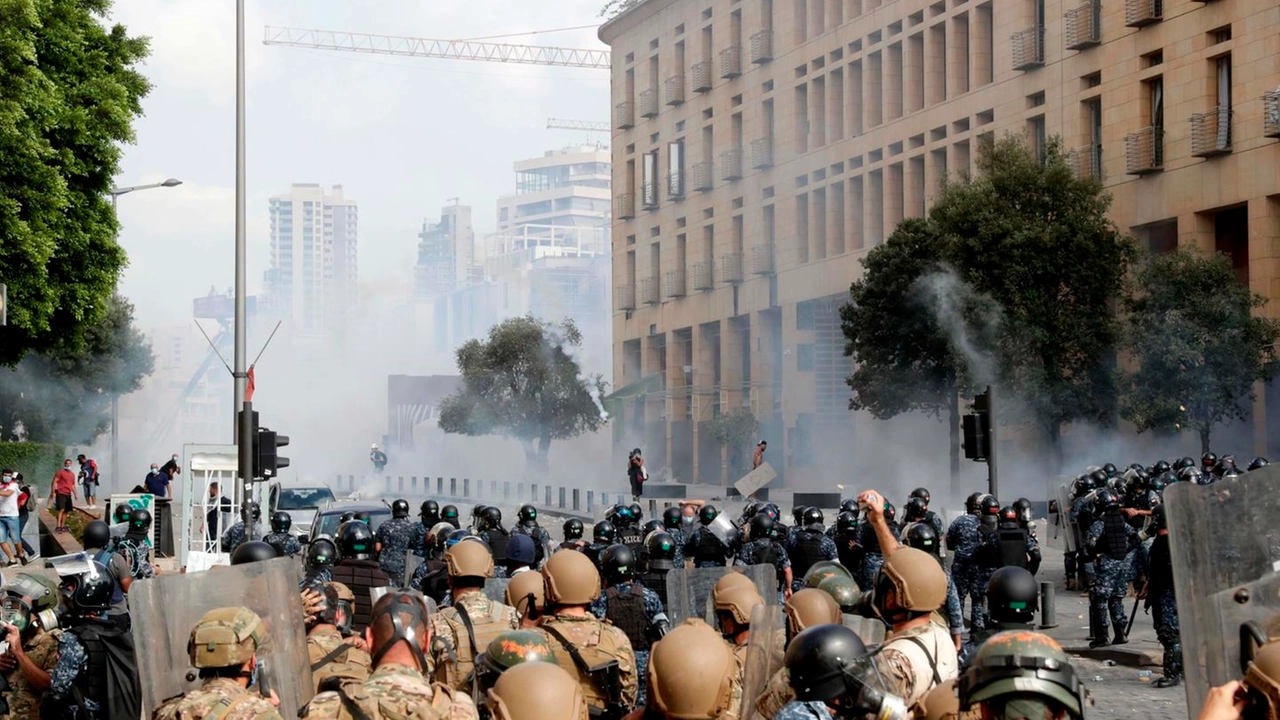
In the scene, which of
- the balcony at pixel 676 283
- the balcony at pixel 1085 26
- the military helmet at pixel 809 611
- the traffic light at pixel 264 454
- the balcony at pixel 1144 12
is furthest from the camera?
the balcony at pixel 676 283

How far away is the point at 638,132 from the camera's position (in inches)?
2586

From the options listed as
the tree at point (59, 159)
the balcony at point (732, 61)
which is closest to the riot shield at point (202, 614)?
the tree at point (59, 159)

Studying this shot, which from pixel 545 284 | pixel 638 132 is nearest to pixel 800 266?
pixel 638 132

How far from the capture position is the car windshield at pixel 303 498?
27.2 metres

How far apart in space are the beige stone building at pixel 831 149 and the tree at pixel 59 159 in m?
19.5

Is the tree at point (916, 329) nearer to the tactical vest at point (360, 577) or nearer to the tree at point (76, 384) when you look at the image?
the tactical vest at point (360, 577)

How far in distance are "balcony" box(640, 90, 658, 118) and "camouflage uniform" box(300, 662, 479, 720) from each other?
2350 inches

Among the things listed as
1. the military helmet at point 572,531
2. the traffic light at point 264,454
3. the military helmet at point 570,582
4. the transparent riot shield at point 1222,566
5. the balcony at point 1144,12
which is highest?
the balcony at point 1144,12

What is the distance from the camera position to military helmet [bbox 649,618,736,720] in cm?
469

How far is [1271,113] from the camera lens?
33156mm

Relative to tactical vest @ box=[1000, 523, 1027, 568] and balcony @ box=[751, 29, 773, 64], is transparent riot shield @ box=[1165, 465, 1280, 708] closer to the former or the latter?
tactical vest @ box=[1000, 523, 1027, 568]

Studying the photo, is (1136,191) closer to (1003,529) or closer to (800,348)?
(800,348)

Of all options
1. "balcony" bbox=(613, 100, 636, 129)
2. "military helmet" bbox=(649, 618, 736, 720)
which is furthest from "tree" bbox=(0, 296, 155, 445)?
"military helmet" bbox=(649, 618, 736, 720)

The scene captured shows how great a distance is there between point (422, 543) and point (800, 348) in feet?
128
